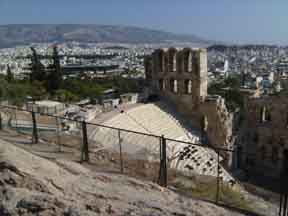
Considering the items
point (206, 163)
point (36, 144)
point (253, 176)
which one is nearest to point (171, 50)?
point (206, 163)

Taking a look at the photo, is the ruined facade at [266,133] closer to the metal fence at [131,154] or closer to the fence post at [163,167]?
the metal fence at [131,154]

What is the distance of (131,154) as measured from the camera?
11.5 meters

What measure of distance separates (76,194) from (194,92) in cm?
1637

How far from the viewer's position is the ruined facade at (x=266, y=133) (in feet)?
79.2

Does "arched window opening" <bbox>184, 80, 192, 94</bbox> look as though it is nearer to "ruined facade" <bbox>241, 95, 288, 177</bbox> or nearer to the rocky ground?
"ruined facade" <bbox>241, 95, 288, 177</bbox>

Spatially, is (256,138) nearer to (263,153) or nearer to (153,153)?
(263,153)

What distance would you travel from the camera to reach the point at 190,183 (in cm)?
924

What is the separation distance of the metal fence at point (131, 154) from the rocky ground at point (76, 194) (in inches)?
37.8

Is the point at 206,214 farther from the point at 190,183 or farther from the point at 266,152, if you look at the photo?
the point at 266,152

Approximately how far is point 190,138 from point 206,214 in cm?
1418

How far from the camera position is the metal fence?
8.39 meters

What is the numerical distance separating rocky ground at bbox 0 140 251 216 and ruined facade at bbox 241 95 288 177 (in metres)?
17.8

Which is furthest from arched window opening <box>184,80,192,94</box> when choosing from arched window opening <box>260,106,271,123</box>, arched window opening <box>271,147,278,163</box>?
arched window opening <box>271,147,278,163</box>

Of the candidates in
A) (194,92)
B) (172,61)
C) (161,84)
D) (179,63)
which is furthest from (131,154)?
(161,84)
